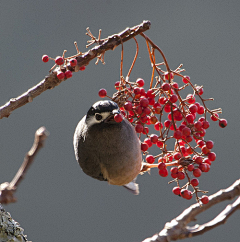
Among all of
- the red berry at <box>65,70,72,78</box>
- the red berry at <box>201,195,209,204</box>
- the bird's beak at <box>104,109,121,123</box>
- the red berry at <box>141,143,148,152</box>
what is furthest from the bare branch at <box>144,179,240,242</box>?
the red berry at <box>65,70,72,78</box>

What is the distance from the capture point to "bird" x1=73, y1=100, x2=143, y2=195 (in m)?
1.37

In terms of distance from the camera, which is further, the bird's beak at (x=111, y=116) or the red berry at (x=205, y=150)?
the red berry at (x=205, y=150)

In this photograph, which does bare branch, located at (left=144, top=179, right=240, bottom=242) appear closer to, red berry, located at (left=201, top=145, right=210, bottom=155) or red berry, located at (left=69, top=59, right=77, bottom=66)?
red berry, located at (left=201, top=145, right=210, bottom=155)

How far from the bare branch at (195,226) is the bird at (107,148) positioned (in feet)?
0.83

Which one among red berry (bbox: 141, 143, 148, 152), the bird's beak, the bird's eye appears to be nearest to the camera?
the bird's beak

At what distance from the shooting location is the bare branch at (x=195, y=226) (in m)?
1.32

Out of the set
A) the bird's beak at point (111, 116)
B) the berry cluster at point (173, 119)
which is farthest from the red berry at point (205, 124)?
the bird's beak at point (111, 116)

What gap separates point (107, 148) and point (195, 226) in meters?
0.47

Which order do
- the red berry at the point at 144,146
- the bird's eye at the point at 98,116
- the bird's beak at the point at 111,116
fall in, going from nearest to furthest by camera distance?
the bird's beak at the point at 111,116, the bird's eye at the point at 98,116, the red berry at the point at 144,146

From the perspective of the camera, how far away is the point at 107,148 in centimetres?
139

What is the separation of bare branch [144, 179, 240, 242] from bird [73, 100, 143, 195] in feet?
0.83

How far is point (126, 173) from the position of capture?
141cm

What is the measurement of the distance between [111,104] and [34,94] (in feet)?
0.87

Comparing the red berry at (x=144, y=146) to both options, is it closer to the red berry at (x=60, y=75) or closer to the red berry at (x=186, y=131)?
the red berry at (x=186, y=131)
